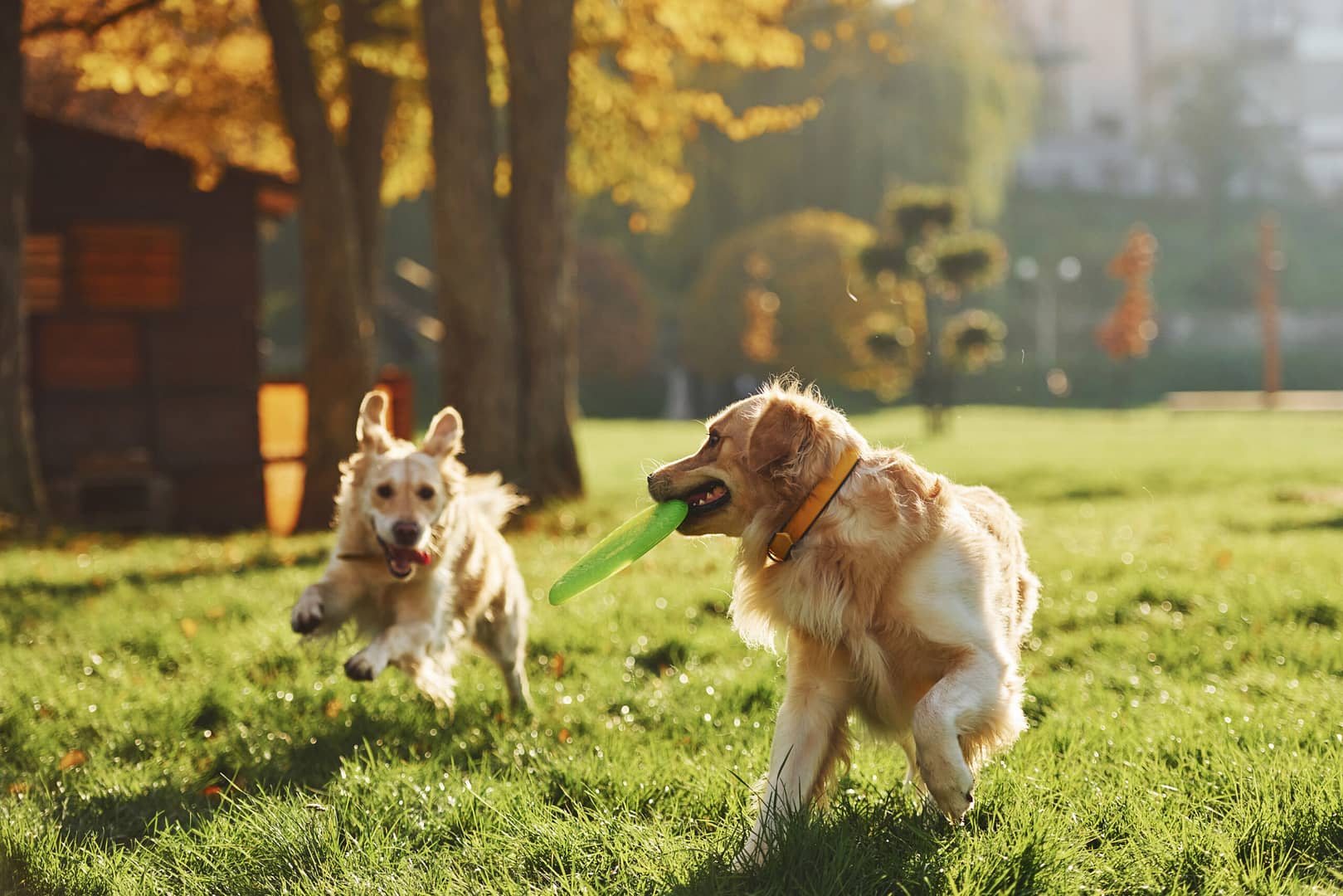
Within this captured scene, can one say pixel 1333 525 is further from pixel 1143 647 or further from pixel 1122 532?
pixel 1143 647

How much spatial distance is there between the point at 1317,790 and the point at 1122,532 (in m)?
8.01

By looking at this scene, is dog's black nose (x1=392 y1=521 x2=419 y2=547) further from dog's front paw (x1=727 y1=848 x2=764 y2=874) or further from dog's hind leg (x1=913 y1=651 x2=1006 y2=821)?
dog's hind leg (x1=913 y1=651 x2=1006 y2=821)

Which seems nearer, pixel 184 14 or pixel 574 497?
pixel 574 497

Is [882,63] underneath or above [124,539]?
above

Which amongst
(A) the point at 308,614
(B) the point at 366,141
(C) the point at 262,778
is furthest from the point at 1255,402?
(C) the point at 262,778

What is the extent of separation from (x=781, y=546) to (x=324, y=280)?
9.35m

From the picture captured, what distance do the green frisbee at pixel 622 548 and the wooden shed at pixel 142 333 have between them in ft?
37.7

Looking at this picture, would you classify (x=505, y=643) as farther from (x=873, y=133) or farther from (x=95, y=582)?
(x=873, y=133)

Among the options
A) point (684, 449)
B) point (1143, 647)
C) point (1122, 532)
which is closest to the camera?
point (1143, 647)

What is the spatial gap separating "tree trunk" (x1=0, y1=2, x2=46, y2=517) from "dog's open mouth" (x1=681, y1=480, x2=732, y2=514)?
896 centimetres

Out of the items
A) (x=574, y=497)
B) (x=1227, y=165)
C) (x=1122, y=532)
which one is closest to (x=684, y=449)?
(x=574, y=497)

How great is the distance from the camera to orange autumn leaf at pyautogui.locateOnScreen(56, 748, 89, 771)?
4707 mm

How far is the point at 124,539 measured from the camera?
11.5 metres

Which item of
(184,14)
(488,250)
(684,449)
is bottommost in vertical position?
(684,449)
